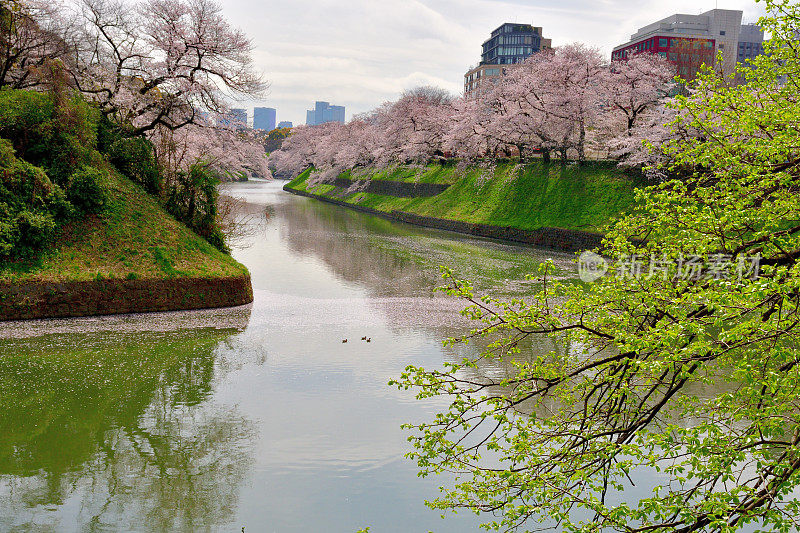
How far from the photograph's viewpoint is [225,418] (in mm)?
11836

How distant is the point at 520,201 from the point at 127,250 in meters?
30.8

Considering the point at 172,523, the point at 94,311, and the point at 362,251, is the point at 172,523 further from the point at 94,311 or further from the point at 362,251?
the point at 362,251

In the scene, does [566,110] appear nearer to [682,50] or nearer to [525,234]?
[525,234]

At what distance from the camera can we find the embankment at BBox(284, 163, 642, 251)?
128 feet

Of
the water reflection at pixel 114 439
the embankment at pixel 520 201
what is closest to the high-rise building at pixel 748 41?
the embankment at pixel 520 201

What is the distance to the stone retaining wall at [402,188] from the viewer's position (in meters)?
56.7

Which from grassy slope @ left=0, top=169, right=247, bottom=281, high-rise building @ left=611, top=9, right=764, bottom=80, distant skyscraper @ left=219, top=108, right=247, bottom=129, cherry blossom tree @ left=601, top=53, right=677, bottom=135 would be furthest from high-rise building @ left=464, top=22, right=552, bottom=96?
grassy slope @ left=0, top=169, right=247, bottom=281

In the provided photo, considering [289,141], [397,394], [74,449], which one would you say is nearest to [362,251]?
[397,394]

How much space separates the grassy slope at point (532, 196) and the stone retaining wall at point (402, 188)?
823 millimetres

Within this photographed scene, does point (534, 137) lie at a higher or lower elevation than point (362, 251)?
higher

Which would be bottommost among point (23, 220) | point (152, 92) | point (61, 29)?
point (23, 220)

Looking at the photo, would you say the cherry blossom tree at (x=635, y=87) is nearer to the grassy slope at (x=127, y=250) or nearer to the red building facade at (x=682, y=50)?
the grassy slope at (x=127, y=250)

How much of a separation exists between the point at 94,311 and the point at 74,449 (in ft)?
30.2

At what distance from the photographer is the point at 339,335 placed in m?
17.8
